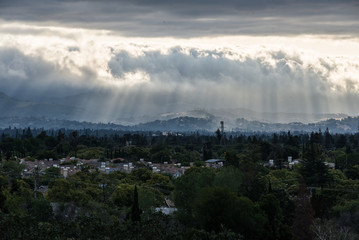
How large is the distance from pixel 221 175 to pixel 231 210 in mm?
15292

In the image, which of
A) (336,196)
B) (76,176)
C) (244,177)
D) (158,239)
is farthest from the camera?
(76,176)

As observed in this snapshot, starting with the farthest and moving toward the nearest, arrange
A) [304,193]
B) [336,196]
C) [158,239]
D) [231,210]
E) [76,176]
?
[76,176], [336,196], [304,193], [231,210], [158,239]

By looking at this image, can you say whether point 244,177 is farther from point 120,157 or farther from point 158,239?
point 120,157

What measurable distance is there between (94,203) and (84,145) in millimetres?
115962

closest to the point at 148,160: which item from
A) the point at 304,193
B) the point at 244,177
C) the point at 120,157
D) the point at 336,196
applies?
the point at 120,157

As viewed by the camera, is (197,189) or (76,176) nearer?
(197,189)

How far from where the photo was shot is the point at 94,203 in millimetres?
67750

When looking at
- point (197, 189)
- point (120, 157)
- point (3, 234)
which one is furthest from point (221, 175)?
point (120, 157)

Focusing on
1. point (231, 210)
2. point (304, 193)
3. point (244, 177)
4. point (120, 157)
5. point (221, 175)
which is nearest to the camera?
point (231, 210)

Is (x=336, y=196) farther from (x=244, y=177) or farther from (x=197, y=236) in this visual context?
(x=197, y=236)

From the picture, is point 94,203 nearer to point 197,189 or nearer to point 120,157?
point 197,189

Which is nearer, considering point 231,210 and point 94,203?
point 231,210

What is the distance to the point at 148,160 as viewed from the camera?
→ 147 metres

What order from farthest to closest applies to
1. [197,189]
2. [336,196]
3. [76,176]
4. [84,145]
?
1. [84,145]
2. [76,176]
3. [336,196]
4. [197,189]
